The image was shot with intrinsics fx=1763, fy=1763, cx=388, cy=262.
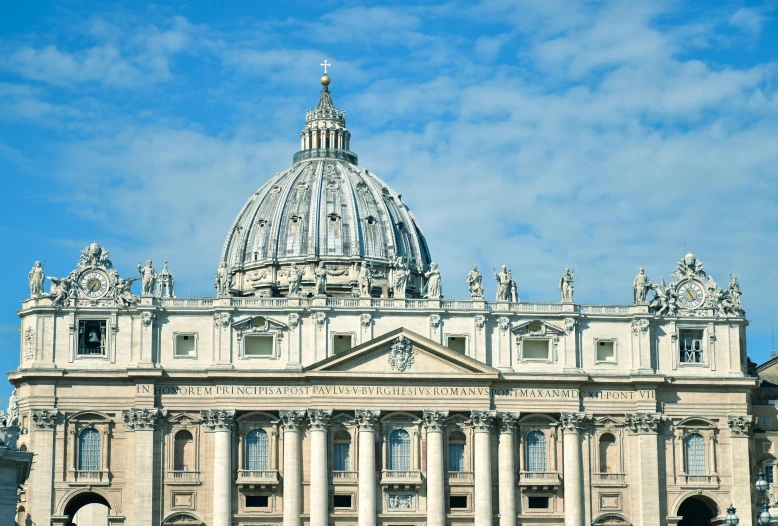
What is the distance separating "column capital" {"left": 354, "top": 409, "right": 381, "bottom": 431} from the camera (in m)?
117

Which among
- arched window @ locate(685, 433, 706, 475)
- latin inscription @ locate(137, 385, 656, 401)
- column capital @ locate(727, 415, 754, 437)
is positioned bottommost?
arched window @ locate(685, 433, 706, 475)

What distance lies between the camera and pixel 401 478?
116 metres

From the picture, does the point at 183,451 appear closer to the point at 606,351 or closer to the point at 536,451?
the point at 536,451

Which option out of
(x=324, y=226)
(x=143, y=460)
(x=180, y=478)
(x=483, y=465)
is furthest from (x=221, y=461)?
(x=324, y=226)

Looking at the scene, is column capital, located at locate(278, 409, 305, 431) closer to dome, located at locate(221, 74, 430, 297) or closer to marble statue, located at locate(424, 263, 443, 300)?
marble statue, located at locate(424, 263, 443, 300)

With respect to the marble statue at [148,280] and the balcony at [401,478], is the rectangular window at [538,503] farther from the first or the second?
the marble statue at [148,280]

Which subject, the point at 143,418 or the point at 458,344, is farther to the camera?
the point at 458,344

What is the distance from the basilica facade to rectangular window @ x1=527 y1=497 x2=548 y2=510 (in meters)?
0.07

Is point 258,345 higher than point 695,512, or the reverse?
point 258,345

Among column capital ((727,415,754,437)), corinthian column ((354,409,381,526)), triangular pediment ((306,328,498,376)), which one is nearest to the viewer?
corinthian column ((354,409,381,526))

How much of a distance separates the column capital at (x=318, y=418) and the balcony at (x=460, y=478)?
8.97 meters

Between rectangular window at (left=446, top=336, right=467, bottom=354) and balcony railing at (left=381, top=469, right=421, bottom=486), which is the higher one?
rectangular window at (left=446, top=336, right=467, bottom=354)

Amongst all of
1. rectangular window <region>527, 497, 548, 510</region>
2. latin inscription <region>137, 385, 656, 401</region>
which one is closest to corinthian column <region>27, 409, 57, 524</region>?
latin inscription <region>137, 385, 656, 401</region>

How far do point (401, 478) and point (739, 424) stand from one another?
23.6m
